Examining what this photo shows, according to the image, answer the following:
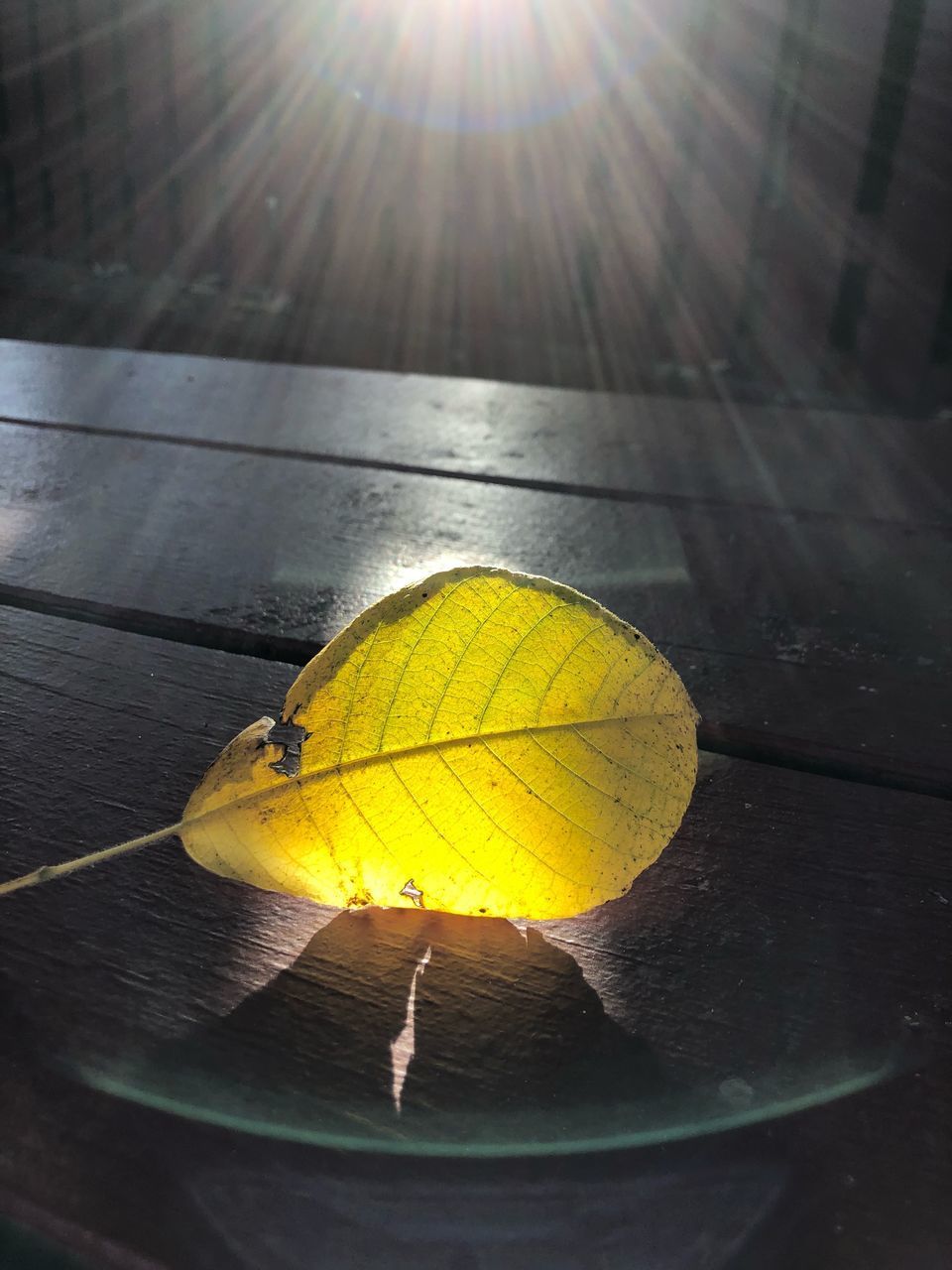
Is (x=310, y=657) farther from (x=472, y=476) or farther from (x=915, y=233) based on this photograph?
(x=915, y=233)

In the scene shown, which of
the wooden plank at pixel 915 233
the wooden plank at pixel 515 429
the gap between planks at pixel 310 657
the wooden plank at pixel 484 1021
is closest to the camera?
the wooden plank at pixel 484 1021

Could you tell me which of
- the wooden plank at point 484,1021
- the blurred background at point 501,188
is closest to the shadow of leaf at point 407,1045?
the wooden plank at point 484,1021

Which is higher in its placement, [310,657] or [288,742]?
[288,742]

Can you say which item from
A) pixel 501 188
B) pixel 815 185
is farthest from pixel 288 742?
pixel 501 188

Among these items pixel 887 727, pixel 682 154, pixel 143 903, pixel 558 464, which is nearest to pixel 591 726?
pixel 143 903

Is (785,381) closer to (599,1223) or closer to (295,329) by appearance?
(295,329)

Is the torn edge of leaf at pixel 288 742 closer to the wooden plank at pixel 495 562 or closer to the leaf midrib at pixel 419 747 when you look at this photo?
the leaf midrib at pixel 419 747

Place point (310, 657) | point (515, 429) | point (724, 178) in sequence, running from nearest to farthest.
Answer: point (310, 657)
point (515, 429)
point (724, 178)
